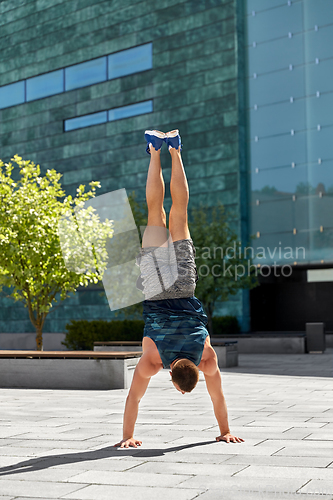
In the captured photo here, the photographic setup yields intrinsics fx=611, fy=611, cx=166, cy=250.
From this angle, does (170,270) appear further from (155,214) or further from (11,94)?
(11,94)

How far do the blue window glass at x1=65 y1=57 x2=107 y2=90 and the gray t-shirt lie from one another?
28.7 meters

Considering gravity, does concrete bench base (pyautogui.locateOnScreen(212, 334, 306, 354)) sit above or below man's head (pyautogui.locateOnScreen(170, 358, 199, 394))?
below

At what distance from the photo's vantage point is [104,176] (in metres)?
32.8

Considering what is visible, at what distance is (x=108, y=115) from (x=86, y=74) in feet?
9.84

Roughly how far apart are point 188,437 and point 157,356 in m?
1.39

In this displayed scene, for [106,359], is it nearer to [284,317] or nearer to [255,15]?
[284,317]

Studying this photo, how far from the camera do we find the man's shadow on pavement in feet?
17.3

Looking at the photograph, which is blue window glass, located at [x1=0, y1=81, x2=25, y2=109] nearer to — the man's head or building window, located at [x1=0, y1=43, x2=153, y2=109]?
building window, located at [x1=0, y1=43, x2=153, y2=109]

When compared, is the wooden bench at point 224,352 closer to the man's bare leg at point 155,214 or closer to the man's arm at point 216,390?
the man's arm at point 216,390

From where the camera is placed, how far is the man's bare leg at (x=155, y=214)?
610cm

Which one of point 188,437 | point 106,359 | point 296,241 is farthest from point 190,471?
point 296,241

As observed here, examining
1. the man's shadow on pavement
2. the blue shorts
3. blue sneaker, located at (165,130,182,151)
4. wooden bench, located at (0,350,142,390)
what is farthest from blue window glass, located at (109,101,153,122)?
the man's shadow on pavement

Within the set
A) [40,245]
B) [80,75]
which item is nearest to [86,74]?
[80,75]

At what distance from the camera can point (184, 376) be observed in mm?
5352
